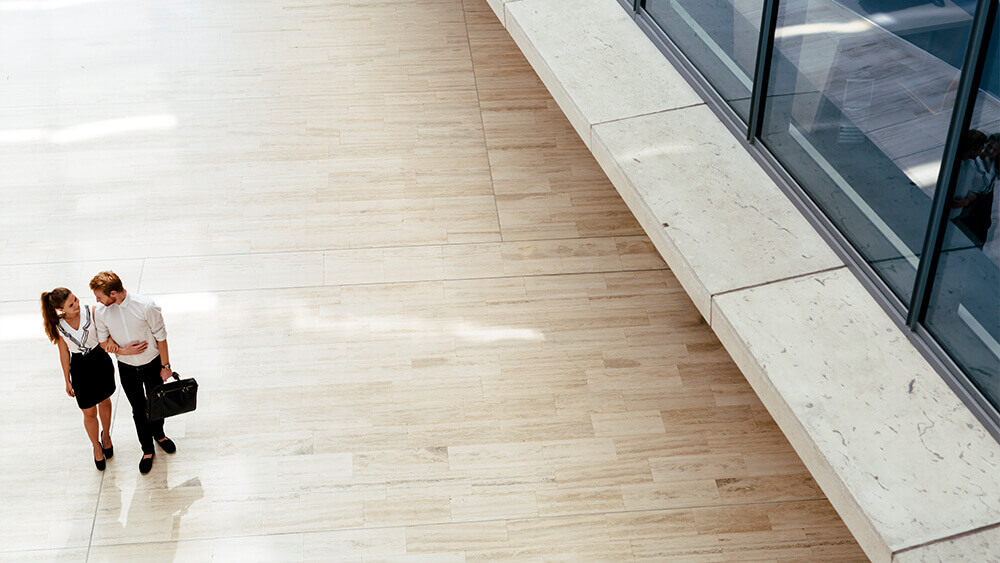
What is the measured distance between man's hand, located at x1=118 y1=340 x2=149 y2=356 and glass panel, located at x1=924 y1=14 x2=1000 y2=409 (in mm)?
3968

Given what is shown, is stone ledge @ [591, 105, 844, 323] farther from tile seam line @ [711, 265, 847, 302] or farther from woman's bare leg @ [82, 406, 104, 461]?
woman's bare leg @ [82, 406, 104, 461]

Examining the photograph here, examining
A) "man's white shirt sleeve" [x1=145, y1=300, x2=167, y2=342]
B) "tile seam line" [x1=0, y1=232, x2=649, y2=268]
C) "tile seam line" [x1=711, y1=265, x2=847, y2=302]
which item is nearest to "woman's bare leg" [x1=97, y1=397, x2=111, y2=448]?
"man's white shirt sleeve" [x1=145, y1=300, x2=167, y2=342]

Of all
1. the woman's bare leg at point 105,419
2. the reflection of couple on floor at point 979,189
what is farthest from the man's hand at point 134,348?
the reflection of couple on floor at point 979,189

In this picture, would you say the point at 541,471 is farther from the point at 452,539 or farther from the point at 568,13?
the point at 568,13

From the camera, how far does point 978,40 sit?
3.38 metres

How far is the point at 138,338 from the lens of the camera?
5.12 meters

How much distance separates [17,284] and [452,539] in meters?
3.75

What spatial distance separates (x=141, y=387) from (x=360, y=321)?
5.26 feet

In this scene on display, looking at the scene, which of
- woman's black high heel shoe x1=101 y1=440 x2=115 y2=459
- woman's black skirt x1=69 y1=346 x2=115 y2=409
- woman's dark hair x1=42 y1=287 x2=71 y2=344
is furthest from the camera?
woman's black high heel shoe x1=101 y1=440 x2=115 y2=459

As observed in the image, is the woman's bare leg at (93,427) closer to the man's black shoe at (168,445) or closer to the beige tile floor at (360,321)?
the beige tile floor at (360,321)

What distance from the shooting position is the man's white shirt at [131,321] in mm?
5000

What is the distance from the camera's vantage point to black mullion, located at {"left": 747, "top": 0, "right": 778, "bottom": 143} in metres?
4.60

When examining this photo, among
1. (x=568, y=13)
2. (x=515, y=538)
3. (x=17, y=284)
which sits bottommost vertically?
(x=515, y=538)

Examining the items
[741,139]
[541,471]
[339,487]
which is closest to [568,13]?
[741,139]
